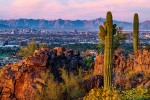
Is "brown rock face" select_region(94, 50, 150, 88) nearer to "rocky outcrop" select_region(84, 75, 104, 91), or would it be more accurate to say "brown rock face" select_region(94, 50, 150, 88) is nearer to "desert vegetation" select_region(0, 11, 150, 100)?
"desert vegetation" select_region(0, 11, 150, 100)

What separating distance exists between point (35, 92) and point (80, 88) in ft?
9.73

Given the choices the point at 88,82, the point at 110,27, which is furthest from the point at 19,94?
the point at 110,27

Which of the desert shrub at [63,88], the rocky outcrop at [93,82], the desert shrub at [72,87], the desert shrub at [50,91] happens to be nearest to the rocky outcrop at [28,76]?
the desert shrub at [50,91]

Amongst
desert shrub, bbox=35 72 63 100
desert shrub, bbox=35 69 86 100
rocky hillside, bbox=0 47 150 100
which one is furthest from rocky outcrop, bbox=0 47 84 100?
desert shrub, bbox=35 69 86 100

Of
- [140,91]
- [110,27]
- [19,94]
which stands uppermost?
[110,27]

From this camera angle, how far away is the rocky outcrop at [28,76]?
87.9 ft

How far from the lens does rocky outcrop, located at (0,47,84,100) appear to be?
26.8 meters

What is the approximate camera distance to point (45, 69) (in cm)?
2839

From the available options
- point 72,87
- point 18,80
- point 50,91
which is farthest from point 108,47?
point 18,80

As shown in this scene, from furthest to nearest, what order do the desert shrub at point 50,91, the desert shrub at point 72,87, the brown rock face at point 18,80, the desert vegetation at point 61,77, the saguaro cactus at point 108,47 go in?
the brown rock face at point 18,80
the desert shrub at point 72,87
the desert shrub at point 50,91
the desert vegetation at point 61,77
the saguaro cactus at point 108,47

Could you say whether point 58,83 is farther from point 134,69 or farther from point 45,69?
point 134,69

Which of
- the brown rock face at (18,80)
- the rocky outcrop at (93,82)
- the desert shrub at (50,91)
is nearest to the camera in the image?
the desert shrub at (50,91)

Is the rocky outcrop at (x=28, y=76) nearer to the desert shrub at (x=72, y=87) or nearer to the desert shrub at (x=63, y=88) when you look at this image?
the desert shrub at (x=63, y=88)

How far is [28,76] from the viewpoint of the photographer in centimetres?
2773
